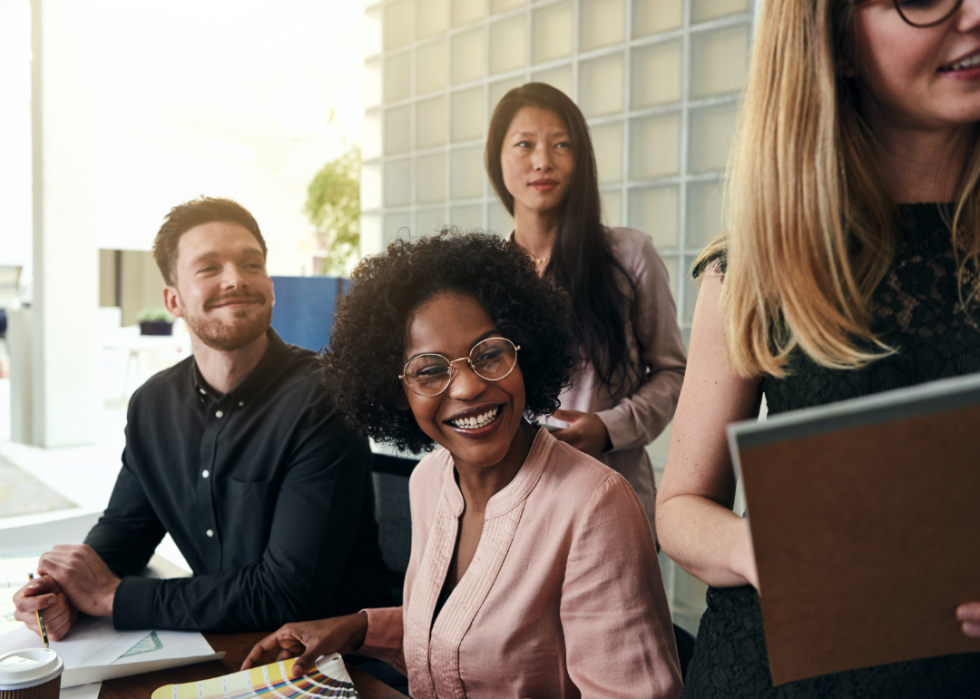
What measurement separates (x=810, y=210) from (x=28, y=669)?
3.15 ft

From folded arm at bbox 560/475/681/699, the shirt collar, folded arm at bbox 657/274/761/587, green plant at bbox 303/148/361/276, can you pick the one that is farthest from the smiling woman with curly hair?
green plant at bbox 303/148/361/276

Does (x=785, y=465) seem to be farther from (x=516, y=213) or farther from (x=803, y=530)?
(x=516, y=213)

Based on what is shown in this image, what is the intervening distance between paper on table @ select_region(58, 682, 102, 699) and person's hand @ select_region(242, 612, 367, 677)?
0.20m

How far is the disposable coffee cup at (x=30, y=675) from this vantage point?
85cm

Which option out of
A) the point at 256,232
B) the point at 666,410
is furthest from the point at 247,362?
the point at 666,410

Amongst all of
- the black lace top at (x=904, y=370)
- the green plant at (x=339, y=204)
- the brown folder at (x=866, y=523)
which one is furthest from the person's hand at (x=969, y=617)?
the green plant at (x=339, y=204)

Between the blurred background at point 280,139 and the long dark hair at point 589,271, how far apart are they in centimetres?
42

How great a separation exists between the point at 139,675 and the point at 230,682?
17 centimetres

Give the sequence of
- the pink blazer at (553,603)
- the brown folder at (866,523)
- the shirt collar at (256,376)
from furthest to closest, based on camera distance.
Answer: the shirt collar at (256,376)
the pink blazer at (553,603)
the brown folder at (866,523)

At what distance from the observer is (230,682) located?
106 cm

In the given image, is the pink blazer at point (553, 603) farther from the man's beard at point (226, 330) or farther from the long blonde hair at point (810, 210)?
the man's beard at point (226, 330)

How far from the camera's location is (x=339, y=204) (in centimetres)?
751

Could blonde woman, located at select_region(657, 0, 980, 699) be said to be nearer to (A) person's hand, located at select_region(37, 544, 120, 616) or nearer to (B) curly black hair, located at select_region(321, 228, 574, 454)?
(B) curly black hair, located at select_region(321, 228, 574, 454)

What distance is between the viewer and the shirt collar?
1.61 m
